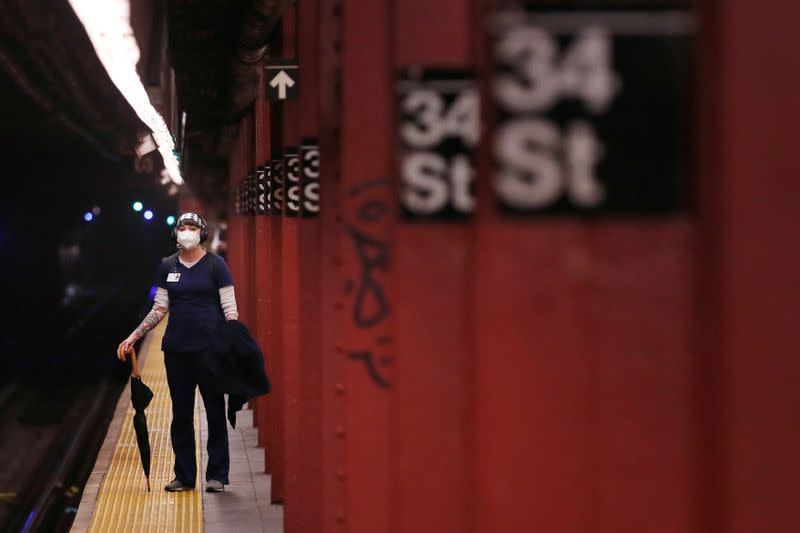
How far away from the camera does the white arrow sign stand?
544cm

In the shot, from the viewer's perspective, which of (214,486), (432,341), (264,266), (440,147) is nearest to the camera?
(440,147)

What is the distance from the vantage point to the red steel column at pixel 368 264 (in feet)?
10.9

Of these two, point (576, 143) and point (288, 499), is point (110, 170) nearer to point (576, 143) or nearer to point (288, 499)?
point (288, 499)

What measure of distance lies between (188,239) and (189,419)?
4.00 feet

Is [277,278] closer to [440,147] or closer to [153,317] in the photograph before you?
[153,317]

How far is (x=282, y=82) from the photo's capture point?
5469mm

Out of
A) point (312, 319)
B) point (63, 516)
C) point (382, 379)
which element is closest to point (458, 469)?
point (382, 379)

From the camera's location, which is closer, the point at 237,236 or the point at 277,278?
the point at 277,278

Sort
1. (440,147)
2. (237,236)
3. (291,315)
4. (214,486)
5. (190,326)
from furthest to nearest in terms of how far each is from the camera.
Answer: (237,236) < (214,486) < (190,326) < (291,315) < (440,147)

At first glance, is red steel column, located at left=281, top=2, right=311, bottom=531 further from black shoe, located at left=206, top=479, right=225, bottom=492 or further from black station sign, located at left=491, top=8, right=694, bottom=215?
black station sign, located at left=491, top=8, right=694, bottom=215

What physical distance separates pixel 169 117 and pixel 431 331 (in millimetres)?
10196

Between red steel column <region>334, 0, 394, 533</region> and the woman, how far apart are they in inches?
147

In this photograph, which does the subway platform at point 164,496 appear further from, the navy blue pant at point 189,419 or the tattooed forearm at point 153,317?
the tattooed forearm at point 153,317

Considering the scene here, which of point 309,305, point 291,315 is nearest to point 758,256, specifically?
point 309,305
